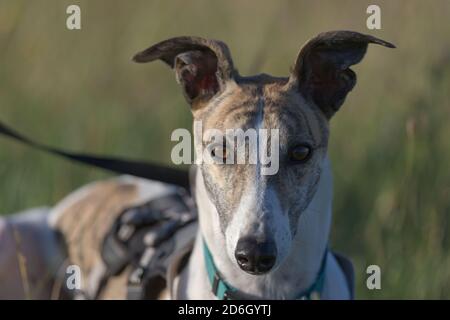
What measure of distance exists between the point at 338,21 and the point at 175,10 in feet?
3.79

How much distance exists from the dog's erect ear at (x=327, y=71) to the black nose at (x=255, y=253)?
596mm

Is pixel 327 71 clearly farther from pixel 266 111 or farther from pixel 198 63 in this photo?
pixel 198 63

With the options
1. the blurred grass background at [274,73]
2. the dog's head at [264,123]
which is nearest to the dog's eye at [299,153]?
the dog's head at [264,123]

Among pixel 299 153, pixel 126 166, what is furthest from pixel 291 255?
pixel 126 166

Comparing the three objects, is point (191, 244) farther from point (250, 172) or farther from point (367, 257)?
point (367, 257)

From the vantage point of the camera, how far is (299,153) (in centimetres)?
302

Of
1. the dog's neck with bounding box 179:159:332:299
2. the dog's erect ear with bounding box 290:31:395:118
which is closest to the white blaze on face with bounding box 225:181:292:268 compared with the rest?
the dog's neck with bounding box 179:159:332:299

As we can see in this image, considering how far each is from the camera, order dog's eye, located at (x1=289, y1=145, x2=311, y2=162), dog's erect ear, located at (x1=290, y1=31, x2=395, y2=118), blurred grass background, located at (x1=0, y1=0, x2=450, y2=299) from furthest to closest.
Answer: blurred grass background, located at (x1=0, y1=0, x2=450, y2=299) < dog's erect ear, located at (x1=290, y1=31, x2=395, y2=118) < dog's eye, located at (x1=289, y1=145, x2=311, y2=162)

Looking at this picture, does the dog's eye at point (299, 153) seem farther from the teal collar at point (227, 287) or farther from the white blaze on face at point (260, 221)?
the teal collar at point (227, 287)

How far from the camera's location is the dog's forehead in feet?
9.90

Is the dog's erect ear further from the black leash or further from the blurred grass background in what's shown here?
the black leash

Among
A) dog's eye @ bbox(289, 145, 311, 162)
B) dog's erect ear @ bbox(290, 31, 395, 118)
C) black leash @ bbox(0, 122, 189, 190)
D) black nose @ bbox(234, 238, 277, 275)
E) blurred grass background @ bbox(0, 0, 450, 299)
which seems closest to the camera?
black nose @ bbox(234, 238, 277, 275)

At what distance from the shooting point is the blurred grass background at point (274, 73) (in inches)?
179

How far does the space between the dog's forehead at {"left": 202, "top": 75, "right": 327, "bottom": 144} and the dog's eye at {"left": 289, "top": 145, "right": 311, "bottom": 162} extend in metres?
0.04
